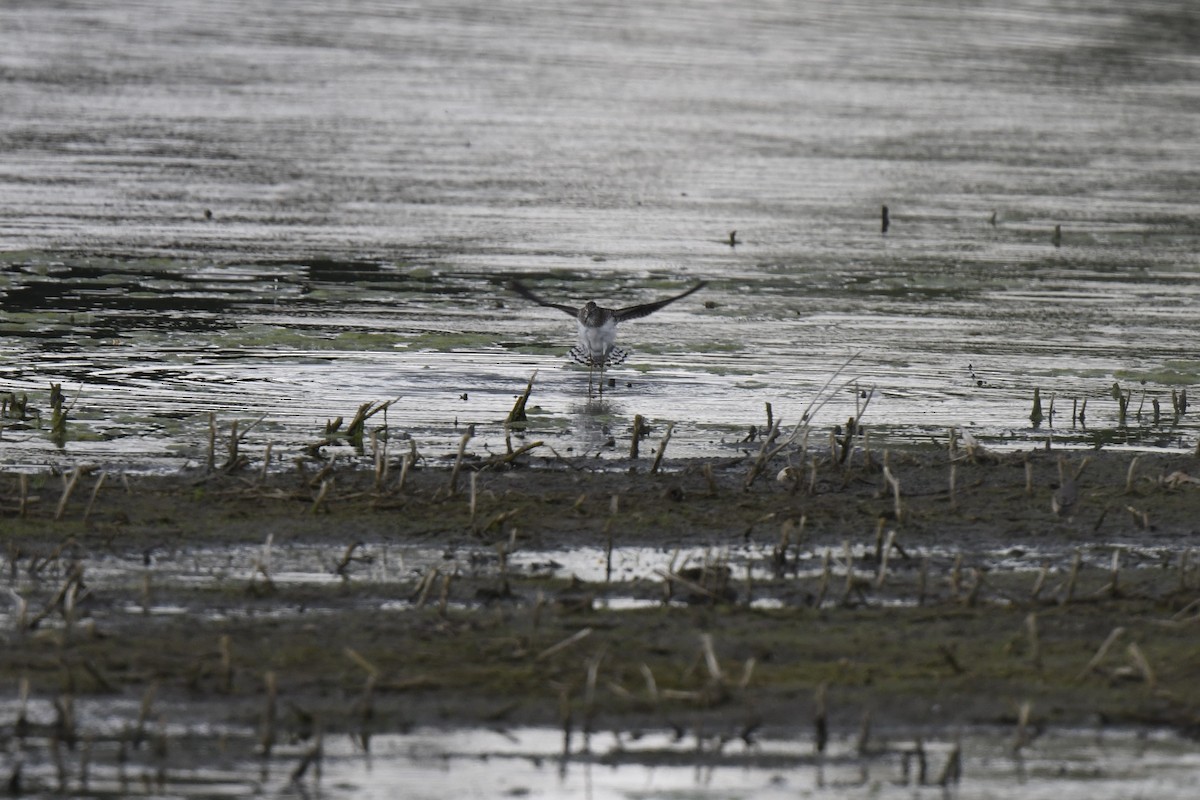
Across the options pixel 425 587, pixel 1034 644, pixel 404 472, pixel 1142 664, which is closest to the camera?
pixel 1142 664

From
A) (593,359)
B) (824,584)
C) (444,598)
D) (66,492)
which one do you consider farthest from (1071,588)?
(593,359)

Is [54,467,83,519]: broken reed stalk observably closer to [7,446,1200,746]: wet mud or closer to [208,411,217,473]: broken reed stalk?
[7,446,1200,746]: wet mud

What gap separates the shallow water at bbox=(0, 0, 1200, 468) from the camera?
12.3 metres

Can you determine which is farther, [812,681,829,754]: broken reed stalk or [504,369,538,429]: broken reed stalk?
[504,369,538,429]: broken reed stalk

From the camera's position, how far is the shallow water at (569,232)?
12.3 metres

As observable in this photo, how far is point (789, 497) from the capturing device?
9297 millimetres

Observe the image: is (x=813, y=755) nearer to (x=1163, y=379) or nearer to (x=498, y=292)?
(x=1163, y=379)

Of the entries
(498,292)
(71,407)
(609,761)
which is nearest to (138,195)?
(498,292)

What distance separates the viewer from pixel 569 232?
20.0 m

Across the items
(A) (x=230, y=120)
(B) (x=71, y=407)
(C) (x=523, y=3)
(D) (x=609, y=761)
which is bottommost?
(D) (x=609, y=761)

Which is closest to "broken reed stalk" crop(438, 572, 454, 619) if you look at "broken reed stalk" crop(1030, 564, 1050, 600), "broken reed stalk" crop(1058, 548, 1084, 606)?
"broken reed stalk" crop(1030, 564, 1050, 600)

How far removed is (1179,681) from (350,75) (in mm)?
28938

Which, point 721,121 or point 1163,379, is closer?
point 1163,379

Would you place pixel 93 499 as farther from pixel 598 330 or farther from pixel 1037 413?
pixel 1037 413
